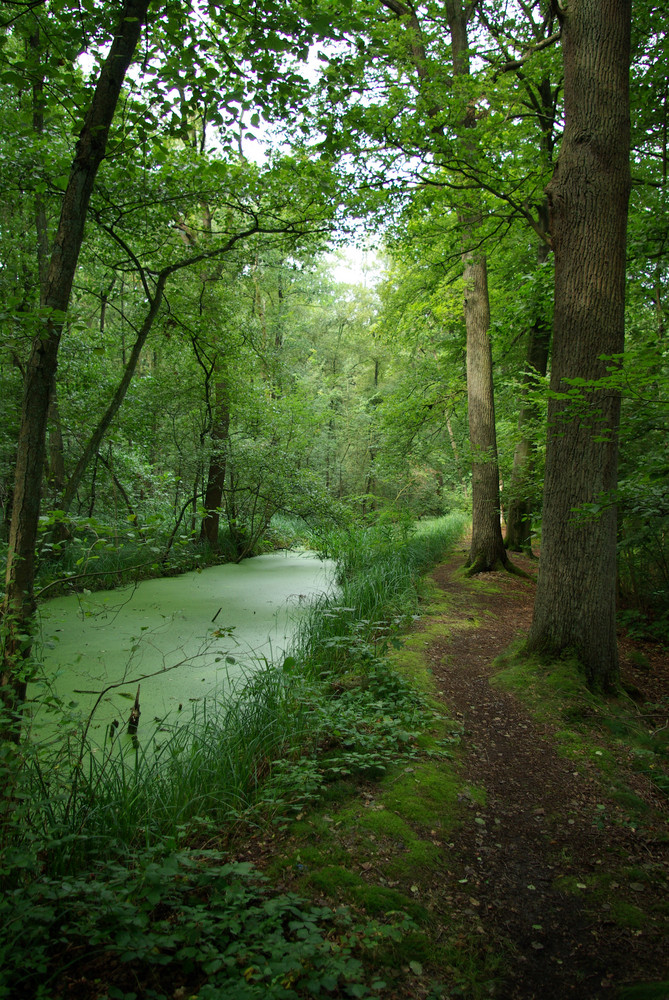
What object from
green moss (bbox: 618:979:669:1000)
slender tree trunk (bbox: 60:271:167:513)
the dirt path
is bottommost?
the dirt path

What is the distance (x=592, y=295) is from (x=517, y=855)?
2.91 m

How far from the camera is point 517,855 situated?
1851 millimetres

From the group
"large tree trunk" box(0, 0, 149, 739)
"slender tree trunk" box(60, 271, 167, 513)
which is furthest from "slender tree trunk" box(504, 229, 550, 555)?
"large tree trunk" box(0, 0, 149, 739)

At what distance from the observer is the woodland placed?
57.8 inches

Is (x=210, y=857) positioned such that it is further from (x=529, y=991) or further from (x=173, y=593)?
(x=173, y=593)

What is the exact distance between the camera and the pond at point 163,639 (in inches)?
112

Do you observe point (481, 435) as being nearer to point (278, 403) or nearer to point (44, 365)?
point (278, 403)

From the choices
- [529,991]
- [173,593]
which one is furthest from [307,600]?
[529,991]

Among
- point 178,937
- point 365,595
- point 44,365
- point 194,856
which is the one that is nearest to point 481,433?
point 365,595

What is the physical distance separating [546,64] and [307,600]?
605 centimetres

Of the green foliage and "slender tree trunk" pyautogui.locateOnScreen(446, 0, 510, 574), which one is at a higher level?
"slender tree trunk" pyautogui.locateOnScreen(446, 0, 510, 574)

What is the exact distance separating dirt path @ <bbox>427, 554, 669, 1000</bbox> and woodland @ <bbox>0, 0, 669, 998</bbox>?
306 millimetres

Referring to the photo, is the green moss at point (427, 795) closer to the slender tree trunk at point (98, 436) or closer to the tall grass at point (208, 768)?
the tall grass at point (208, 768)

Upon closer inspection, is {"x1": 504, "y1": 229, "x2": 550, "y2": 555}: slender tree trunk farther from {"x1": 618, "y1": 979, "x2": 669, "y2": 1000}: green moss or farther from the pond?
{"x1": 618, "y1": 979, "x2": 669, "y2": 1000}: green moss
